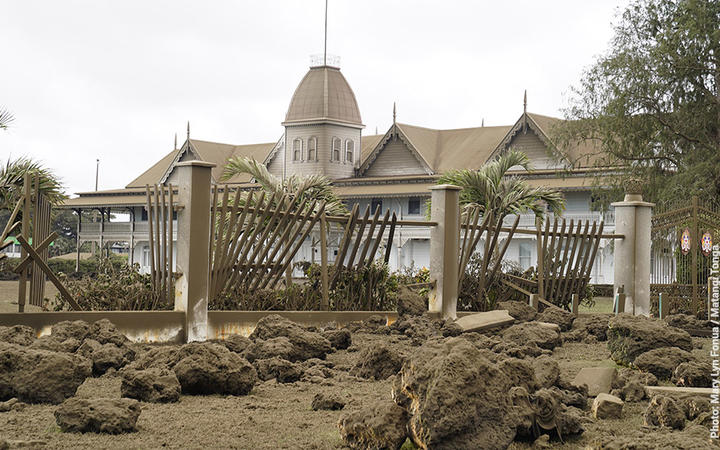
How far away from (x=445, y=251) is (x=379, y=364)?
4.90 metres

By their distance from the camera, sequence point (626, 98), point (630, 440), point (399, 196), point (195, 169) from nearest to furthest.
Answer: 1. point (630, 440)
2. point (195, 169)
3. point (626, 98)
4. point (399, 196)

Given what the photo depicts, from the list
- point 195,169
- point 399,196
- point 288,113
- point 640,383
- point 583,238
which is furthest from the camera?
point 288,113

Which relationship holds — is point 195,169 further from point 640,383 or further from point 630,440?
point 630,440

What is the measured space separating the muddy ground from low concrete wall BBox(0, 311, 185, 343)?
1764 millimetres

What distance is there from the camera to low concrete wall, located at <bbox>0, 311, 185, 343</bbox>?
29.4ft

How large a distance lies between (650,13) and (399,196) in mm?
14054

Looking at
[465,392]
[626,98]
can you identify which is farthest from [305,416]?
[626,98]

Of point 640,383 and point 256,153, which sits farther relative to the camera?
point 256,153

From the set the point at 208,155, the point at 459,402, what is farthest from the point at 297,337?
the point at 208,155

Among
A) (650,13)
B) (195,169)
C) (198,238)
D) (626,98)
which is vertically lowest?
(198,238)

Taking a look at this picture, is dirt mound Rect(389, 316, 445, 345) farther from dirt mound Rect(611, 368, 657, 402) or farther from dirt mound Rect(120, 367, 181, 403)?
dirt mound Rect(120, 367, 181, 403)

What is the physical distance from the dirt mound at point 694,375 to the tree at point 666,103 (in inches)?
754

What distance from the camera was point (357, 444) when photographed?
5.12 m

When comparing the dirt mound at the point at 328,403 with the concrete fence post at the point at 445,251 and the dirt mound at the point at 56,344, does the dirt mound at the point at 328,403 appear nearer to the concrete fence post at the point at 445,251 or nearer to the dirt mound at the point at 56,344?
the dirt mound at the point at 56,344
